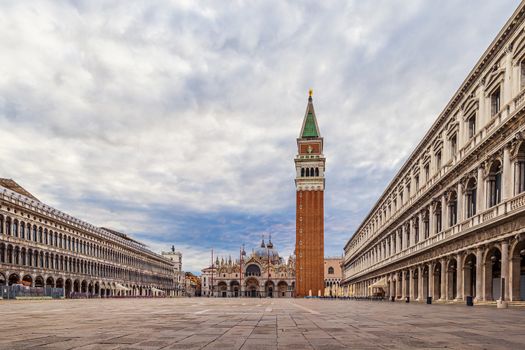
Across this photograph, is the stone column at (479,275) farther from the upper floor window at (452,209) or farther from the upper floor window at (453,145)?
the upper floor window at (453,145)

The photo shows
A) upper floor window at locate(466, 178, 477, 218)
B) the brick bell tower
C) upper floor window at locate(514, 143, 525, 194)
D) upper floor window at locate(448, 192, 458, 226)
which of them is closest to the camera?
upper floor window at locate(514, 143, 525, 194)

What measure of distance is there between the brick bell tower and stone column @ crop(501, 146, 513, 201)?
284ft

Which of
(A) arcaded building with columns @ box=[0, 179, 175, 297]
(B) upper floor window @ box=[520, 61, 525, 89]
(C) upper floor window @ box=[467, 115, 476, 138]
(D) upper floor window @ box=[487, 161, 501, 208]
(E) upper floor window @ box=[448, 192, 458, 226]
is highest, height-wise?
(B) upper floor window @ box=[520, 61, 525, 89]

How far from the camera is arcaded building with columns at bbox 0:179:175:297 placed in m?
59.0

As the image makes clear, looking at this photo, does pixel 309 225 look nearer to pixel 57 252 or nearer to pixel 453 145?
pixel 57 252

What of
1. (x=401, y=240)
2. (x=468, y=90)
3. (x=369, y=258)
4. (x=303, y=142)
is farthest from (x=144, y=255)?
(x=468, y=90)

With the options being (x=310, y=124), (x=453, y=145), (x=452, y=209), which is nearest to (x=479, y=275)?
(x=452, y=209)

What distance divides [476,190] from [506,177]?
4.84 metres

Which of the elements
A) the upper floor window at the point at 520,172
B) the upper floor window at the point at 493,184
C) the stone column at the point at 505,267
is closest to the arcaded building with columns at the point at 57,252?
the upper floor window at the point at 493,184

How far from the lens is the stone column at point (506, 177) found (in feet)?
78.9

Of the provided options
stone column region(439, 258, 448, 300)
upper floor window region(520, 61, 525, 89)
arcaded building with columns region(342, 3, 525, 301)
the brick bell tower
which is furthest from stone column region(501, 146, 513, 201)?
the brick bell tower

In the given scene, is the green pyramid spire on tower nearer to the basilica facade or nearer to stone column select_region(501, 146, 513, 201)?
the basilica facade

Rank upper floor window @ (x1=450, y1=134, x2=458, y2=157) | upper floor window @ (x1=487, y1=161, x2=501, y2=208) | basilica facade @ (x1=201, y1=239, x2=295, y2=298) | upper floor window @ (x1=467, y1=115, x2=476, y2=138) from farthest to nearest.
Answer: basilica facade @ (x1=201, y1=239, x2=295, y2=298) → upper floor window @ (x1=450, y1=134, x2=458, y2=157) → upper floor window @ (x1=467, y1=115, x2=476, y2=138) → upper floor window @ (x1=487, y1=161, x2=501, y2=208)

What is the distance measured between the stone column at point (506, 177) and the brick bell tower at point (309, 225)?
86.6 metres
